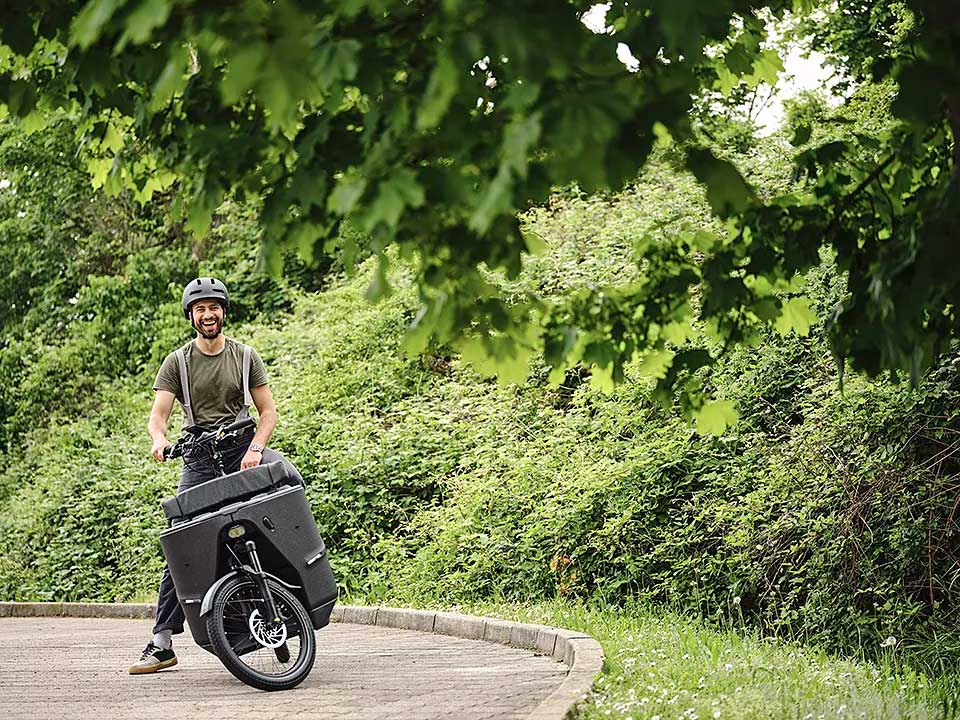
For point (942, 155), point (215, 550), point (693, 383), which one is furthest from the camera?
point (215, 550)

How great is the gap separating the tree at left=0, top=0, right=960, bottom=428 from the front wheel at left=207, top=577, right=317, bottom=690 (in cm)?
249

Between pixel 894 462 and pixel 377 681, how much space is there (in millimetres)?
3812

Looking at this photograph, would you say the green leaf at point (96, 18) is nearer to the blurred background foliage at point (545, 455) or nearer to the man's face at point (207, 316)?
Result: the blurred background foliage at point (545, 455)

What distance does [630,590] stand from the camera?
1028cm

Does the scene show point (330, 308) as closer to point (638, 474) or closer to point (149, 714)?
point (638, 474)

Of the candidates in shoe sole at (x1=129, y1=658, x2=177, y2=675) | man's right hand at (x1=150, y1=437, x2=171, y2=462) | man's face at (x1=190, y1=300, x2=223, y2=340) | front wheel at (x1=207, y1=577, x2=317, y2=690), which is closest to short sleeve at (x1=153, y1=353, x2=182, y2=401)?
man's face at (x1=190, y1=300, x2=223, y2=340)

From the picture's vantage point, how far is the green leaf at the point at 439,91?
10.6 ft

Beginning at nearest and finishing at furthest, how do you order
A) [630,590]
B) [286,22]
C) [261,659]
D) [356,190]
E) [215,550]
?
1. [286,22]
2. [356,190]
3. [215,550]
4. [261,659]
5. [630,590]

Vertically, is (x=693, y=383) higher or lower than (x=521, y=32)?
lower

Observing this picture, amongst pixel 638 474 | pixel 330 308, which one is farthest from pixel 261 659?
pixel 330 308

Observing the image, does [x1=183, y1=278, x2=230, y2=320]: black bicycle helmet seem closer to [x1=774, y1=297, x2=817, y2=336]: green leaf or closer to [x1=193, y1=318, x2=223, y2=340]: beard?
[x1=193, y1=318, x2=223, y2=340]: beard

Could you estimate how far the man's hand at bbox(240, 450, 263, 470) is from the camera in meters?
7.62

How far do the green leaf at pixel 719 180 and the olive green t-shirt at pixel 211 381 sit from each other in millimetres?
4300

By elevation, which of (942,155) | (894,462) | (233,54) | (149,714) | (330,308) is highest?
(330,308)
